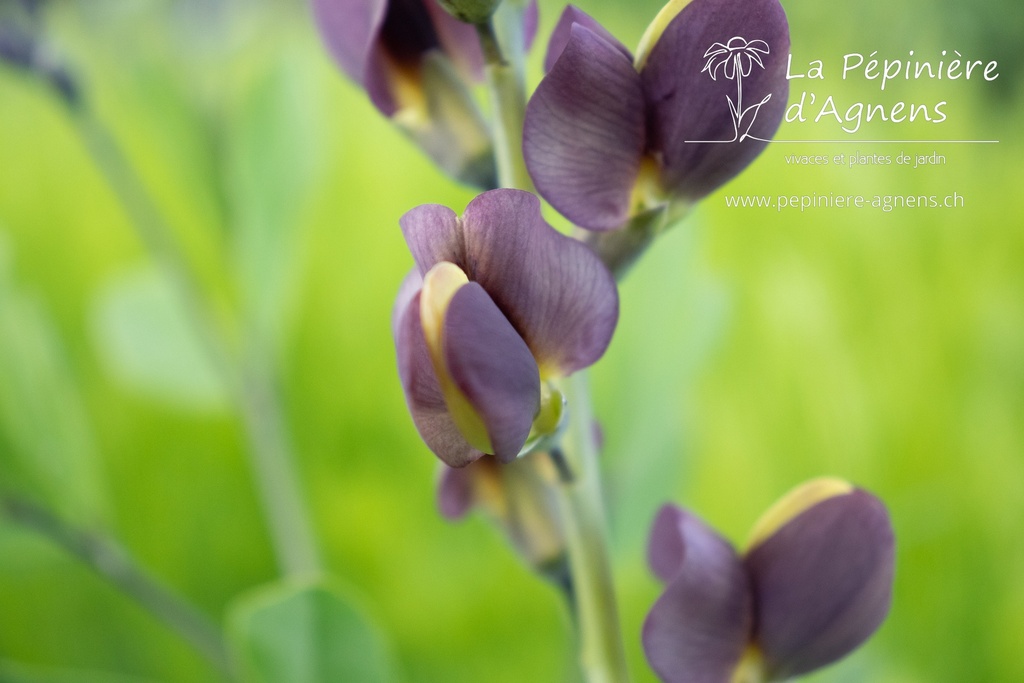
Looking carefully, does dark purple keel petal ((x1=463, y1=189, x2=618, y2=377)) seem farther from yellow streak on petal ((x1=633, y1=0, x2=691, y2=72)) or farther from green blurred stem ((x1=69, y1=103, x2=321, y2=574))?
green blurred stem ((x1=69, y1=103, x2=321, y2=574))

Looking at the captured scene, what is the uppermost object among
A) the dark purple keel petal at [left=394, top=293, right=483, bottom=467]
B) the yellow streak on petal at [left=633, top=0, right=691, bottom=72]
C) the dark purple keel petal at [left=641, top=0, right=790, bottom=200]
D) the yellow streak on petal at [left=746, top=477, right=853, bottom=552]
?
the yellow streak on petal at [left=633, top=0, right=691, bottom=72]

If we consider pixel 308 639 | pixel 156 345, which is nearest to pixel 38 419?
pixel 156 345

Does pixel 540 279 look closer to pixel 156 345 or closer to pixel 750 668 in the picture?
pixel 750 668

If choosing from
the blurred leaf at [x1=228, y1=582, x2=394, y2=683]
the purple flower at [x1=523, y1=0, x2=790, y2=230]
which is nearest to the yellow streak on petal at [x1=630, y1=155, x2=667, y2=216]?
the purple flower at [x1=523, y1=0, x2=790, y2=230]

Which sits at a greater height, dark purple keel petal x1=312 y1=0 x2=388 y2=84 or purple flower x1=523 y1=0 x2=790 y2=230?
dark purple keel petal x1=312 y1=0 x2=388 y2=84

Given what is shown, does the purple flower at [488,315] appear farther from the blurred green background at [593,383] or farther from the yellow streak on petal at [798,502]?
the blurred green background at [593,383]

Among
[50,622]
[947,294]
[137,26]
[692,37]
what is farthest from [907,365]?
[137,26]

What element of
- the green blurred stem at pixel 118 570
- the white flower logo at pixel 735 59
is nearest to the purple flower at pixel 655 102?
the white flower logo at pixel 735 59
